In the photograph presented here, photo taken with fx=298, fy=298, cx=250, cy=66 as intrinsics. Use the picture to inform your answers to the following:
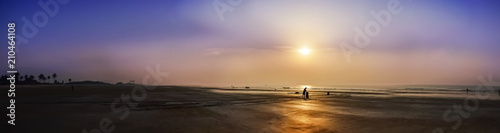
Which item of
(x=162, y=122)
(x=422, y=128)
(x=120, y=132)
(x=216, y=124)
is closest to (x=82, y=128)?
(x=120, y=132)

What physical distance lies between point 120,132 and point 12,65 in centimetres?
657

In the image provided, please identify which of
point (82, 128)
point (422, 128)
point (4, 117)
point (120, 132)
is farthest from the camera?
point (4, 117)

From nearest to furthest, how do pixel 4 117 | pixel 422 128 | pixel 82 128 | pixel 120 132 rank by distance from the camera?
pixel 120 132 → pixel 82 128 → pixel 422 128 → pixel 4 117

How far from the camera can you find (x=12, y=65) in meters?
14.5

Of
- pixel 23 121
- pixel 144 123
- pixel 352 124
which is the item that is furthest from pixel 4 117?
pixel 352 124

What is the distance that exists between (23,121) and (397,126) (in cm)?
2043

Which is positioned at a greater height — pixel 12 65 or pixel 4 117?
pixel 12 65

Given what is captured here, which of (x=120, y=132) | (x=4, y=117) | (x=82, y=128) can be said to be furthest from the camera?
(x=4, y=117)

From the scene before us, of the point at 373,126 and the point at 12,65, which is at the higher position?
the point at 12,65

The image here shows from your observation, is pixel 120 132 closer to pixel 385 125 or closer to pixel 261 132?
pixel 261 132

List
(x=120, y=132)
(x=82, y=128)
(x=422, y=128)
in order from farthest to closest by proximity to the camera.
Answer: (x=422, y=128), (x=82, y=128), (x=120, y=132)

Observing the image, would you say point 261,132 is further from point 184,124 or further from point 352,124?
point 352,124

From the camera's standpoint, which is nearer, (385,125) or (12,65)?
(12,65)

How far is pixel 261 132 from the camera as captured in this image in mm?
13805
